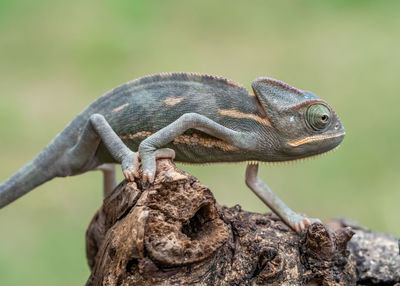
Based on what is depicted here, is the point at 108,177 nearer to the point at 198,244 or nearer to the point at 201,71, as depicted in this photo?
the point at 198,244

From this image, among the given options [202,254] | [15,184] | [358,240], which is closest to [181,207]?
[202,254]

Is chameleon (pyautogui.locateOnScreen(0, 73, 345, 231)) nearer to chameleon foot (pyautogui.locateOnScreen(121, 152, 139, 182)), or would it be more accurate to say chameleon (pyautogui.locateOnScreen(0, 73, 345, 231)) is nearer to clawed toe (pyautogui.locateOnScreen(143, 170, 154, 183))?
chameleon foot (pyautogui.locateOnScreen(121, 152, 139, 182))

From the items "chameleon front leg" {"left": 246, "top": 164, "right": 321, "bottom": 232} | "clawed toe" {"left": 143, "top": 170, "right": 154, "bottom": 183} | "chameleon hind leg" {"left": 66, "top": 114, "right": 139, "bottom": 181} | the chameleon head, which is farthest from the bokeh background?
"clawed toe" {"left": 143, "top": 170, "right": 154, "bottom": 183}

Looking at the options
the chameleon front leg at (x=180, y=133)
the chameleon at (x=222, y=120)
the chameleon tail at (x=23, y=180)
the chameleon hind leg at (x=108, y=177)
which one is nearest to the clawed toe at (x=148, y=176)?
the chameleon front leg at (x=180, y=133)

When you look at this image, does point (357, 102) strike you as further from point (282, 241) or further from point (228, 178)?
point (282, 241)

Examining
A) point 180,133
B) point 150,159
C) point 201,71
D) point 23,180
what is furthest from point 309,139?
point 201,71
